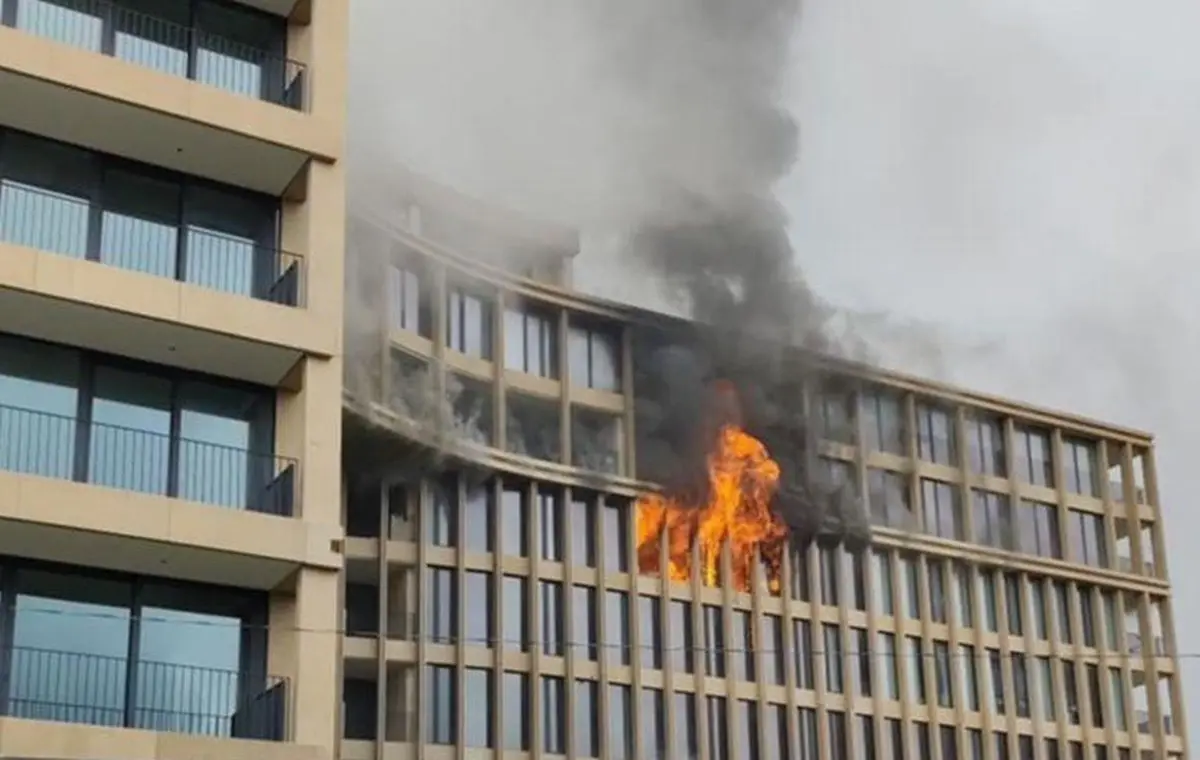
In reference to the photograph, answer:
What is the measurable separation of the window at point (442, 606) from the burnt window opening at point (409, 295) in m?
6.68

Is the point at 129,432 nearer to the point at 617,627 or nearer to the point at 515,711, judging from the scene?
the point at 515,711

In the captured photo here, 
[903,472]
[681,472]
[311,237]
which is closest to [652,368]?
[681,472]

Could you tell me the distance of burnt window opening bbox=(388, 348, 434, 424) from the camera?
48000mm

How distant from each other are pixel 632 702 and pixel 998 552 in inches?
678

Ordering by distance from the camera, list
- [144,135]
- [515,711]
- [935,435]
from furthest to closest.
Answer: [935,435] → [515,711] → [144,135]

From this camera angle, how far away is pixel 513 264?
181 ft

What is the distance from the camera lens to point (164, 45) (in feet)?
76.9

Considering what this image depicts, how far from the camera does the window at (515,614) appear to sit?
162 feet

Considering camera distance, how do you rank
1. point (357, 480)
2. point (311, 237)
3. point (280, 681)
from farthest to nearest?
point (357, 480) < point (311, 237) < point (280, 681)

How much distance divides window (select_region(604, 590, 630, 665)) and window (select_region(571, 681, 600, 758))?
49.1 inches

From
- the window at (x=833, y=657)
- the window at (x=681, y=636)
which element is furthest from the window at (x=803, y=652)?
the window at (x=681, y=636)

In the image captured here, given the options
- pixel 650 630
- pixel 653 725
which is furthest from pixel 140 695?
pixel 650 630

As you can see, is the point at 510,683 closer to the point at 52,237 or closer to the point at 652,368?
the point at 652,368

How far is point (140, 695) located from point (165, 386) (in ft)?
12.6
